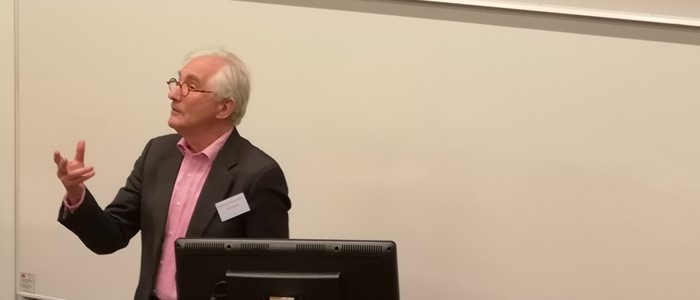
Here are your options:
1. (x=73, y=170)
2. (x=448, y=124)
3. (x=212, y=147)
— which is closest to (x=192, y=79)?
(x=212, y=147)

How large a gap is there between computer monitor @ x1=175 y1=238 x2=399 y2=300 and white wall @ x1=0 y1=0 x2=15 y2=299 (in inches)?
83.6

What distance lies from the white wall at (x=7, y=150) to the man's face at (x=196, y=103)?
157 cm

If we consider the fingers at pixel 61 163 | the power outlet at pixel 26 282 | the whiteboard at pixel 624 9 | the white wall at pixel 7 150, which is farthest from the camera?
the power outlet at pixel 26 282

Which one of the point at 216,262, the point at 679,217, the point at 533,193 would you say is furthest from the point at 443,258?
the point at 216,262

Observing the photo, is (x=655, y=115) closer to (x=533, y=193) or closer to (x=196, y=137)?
(x=533, y=193)

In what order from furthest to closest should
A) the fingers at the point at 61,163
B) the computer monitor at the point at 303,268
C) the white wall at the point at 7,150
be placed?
the white wall at the point at 7,150 < the fingers at the point at 61,163 < the computer monitor at the point at 303,268

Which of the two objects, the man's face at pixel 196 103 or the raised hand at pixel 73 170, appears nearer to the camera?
the raised hand at pixel 73 170

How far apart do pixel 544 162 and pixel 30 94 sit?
215 cm

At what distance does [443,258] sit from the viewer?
A: 3.46 m

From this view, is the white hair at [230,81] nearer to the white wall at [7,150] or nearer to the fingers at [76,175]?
the fingers at [76,175]

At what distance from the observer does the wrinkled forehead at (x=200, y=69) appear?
2.82 m

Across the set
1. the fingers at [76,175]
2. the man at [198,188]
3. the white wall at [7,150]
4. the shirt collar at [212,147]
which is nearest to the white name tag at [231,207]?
the man at [198,188]

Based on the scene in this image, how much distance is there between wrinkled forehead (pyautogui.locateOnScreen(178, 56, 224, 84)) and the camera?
9.24 ft

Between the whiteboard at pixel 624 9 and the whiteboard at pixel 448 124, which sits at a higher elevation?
the whiteboard at pixel 624 9
